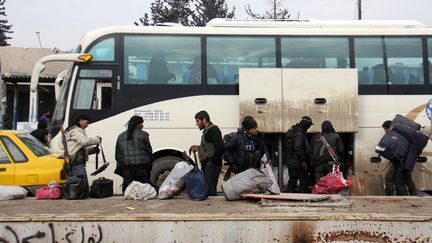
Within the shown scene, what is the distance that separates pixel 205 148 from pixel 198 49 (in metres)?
3.35

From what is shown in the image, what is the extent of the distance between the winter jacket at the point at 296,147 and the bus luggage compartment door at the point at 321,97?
1.84 feet

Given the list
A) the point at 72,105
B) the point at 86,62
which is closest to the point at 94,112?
the point at 72,105

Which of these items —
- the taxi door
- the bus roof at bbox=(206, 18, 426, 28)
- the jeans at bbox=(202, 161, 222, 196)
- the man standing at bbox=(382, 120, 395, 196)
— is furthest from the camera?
the bus roof at bbox=(206, 18, 426, 28)

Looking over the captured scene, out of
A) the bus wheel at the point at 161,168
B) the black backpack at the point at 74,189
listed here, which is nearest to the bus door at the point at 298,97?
the bus wheel at the point at 161,168

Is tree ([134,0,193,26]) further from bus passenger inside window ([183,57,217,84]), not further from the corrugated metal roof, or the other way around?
bus passenger inside window ([183,57,217,84])

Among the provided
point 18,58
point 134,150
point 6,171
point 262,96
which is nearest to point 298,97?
point 262,96

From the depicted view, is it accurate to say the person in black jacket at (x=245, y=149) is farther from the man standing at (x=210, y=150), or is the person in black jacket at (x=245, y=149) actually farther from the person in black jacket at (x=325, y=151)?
the person in black jacket at (x=325, y=151)

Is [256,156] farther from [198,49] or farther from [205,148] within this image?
[198,49]

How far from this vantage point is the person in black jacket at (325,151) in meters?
8.00

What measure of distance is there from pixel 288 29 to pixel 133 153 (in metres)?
4.52

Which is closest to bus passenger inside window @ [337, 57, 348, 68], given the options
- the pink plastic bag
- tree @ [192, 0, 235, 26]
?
the pink plastic bag

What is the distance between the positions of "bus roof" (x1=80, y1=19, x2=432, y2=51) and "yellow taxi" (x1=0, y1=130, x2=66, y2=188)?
2.56 metres

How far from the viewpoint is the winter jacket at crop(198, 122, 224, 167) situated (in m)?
6.14

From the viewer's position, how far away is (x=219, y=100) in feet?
29.1
